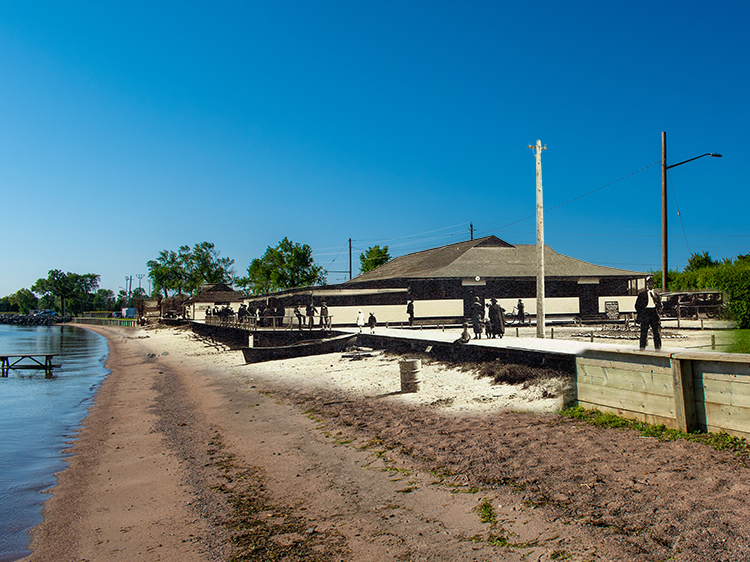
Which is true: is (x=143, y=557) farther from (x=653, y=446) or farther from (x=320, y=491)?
(x=653, y=446)

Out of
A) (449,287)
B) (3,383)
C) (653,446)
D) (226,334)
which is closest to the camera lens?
(653,446)

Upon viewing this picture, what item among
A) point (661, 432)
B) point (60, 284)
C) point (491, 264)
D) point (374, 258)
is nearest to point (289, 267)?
point (374, 258)

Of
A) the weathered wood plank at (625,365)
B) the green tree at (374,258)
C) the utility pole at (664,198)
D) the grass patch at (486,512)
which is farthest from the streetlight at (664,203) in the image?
the green tree at (374,258)

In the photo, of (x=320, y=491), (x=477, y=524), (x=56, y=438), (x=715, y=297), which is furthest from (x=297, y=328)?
(x=477, y=524)

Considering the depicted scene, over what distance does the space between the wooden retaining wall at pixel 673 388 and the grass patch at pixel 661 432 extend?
9cm

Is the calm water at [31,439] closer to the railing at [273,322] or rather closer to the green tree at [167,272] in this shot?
the railing at [273,322]

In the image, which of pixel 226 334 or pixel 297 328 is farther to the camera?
pixel 226 334

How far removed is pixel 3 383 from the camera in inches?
1099

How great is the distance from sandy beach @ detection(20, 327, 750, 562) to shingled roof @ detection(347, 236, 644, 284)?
25.0 metres

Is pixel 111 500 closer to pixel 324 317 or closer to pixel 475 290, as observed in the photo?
pixel 324 317

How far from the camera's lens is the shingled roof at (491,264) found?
1479 inches

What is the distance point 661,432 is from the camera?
7812mm

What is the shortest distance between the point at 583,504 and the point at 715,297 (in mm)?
22158

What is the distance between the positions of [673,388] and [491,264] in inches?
1256
